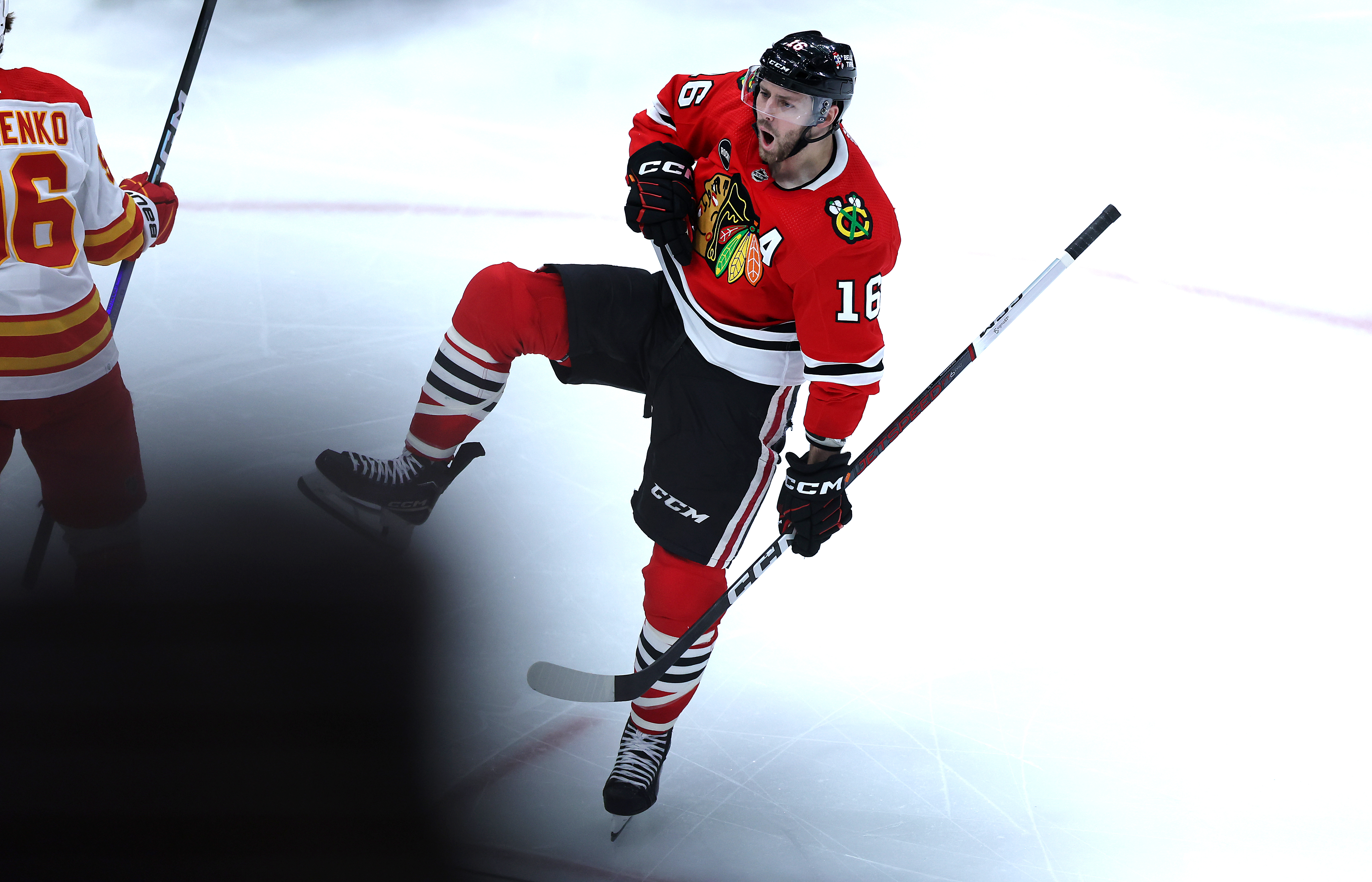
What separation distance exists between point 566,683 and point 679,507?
467mm

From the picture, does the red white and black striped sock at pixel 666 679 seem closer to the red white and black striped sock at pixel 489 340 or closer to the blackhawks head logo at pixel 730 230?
the red white and black striped sock at pixel 489 340

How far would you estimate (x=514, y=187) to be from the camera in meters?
4.65

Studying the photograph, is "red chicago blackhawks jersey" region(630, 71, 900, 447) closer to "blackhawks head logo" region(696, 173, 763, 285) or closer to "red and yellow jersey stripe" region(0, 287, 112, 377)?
"blackhawks head logo" region(696, 173, 763, 285)

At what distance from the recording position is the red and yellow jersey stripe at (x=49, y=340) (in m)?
2.09

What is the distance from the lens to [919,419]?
356 cm

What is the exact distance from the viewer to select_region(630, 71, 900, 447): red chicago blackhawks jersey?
1869 millimetres

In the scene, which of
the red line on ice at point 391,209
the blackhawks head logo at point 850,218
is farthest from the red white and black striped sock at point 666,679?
the red line on ice at point 391,209

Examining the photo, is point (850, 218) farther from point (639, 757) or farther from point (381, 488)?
point (639, 757)

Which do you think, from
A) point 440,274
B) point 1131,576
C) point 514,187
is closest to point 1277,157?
point 1131,576

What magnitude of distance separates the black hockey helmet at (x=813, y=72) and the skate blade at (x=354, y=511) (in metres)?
1.05

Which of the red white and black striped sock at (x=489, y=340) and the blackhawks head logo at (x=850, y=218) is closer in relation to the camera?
the blackhawks head logo at (x=850, y=218)

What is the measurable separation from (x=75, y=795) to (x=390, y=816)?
57 centimetres

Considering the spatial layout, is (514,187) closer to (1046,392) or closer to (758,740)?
(1046,392)

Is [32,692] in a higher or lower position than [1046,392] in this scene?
lower
